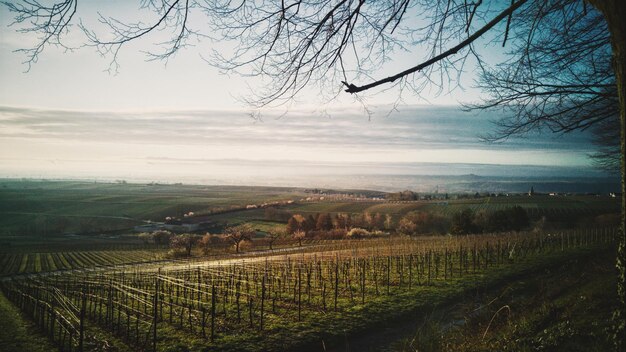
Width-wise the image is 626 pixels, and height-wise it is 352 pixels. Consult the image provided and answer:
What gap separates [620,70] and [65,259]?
225 feet

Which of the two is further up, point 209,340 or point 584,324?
point 584,324

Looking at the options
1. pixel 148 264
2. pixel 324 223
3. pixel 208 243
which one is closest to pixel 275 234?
pixel 324 223

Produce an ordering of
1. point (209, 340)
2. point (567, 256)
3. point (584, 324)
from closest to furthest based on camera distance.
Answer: point (584, 324) < point (209, 340) < point (567, 256)

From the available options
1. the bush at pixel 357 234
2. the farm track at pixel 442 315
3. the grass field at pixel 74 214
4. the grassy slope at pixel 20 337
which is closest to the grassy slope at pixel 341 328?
the farm track at pixel 442 315

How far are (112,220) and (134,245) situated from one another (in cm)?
3983

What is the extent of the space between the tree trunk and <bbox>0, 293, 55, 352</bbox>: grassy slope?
1313 centimetres

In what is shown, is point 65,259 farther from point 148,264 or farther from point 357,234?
point 357,234

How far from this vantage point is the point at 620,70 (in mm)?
2500

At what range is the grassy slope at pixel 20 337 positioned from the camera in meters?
10.3

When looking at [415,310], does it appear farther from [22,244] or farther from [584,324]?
[22,244]

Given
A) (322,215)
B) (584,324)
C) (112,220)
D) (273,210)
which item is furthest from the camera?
(112,220)

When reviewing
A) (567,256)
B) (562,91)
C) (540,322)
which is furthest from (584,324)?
(567,256)

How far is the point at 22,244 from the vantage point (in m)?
71.5

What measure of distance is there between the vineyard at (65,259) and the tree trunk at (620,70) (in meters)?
55.8
